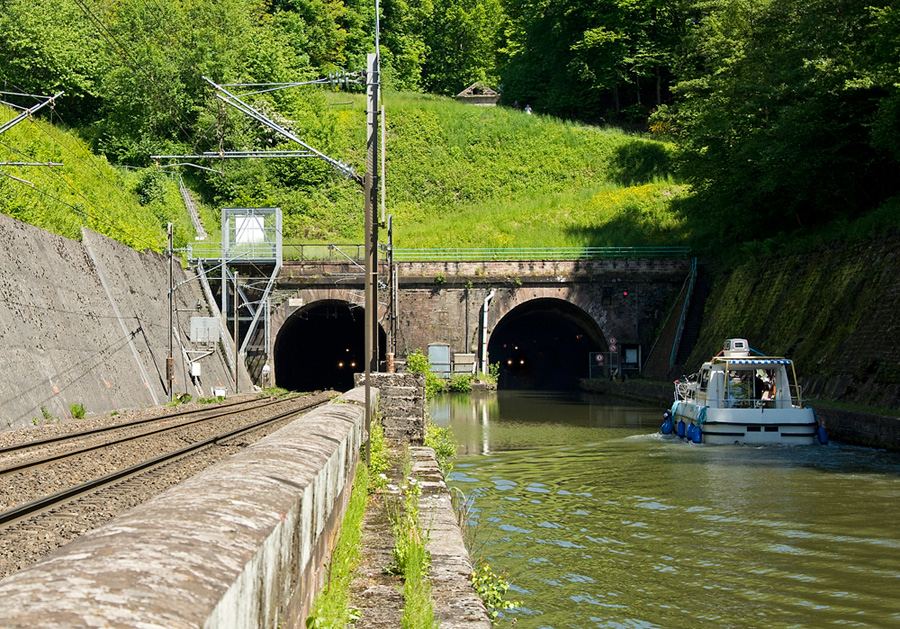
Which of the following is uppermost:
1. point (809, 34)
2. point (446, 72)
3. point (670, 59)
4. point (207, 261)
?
point (446, 72)

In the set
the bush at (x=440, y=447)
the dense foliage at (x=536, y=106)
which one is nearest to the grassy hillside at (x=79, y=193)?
the dense foliage at (x=536, y=106)

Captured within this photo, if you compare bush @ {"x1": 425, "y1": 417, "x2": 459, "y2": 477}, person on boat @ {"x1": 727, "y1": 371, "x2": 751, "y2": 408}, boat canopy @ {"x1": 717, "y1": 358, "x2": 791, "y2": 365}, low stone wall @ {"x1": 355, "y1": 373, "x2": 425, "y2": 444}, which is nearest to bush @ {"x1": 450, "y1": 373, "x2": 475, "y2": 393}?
person on boat @ {"x1": 727, "y1": 371, "x2": 751, "y2": 408}

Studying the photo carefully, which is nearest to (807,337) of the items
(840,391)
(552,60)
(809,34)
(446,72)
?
(840,391)

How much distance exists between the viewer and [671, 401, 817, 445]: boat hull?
783 inches

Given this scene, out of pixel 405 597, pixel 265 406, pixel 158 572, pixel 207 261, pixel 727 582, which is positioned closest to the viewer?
pixel 158 572

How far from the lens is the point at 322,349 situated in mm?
59531

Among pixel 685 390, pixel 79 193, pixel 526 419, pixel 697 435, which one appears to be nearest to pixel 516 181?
pixel 79 193

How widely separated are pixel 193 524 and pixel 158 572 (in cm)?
44

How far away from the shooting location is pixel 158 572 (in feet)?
6.47

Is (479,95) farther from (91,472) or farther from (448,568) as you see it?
(448,568)

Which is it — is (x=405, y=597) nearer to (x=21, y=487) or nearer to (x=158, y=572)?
(x=158, y=572)

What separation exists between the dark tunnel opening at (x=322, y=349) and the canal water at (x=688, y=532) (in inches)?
1242

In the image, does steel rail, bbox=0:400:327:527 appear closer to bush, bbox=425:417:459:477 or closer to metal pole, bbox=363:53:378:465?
metal pole, bbox=363:53:378:465

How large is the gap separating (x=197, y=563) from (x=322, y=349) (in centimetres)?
5794
